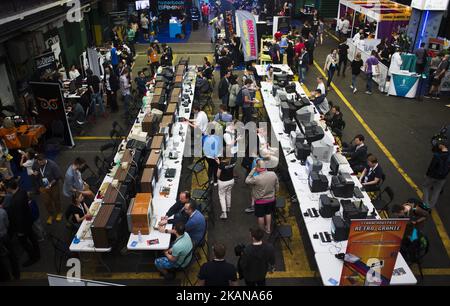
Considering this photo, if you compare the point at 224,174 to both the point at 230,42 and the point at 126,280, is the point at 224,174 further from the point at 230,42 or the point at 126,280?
the point at 230,42

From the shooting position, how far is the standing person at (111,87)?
12547mm

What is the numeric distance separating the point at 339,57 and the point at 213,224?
1153cm

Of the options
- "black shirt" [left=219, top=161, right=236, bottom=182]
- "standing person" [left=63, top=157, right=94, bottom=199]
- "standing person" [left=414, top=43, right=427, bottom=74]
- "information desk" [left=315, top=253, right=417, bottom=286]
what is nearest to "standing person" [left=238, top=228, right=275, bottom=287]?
"information desk" [left=315, top=253, right=417, bottom=286]

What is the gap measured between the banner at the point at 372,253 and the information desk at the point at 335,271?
13 cm

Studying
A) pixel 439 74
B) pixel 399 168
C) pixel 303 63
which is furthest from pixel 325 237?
pixel 439 74

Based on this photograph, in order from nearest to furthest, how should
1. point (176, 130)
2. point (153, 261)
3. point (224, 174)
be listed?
1. point (153, 261)
2. point (224, 174)
3. point (176, 130)

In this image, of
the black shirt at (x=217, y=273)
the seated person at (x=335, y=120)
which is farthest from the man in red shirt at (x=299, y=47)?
the black shirt at (x=217, y=273)

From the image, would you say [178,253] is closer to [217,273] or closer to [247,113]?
[217,273]

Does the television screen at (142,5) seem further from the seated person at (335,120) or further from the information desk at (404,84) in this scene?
the seated person at (335,120)

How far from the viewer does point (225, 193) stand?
24.9 ft

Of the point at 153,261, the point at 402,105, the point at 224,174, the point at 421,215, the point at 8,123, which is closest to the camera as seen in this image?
the point at 421,215

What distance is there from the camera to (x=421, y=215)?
6.24m

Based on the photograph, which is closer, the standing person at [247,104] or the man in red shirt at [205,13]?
the standing person at [247,104]

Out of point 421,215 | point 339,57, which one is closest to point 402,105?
point 339,57
